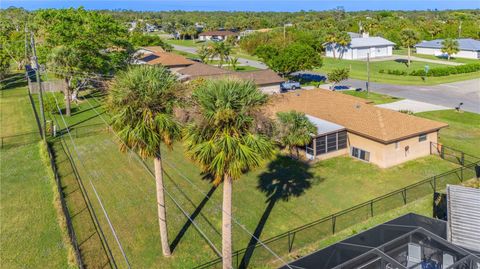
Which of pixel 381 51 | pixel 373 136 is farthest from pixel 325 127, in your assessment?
pixel 381 51

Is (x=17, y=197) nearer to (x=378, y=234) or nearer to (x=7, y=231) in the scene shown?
(x=7, y=231)

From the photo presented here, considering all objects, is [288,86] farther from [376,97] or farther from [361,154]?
[361,154]

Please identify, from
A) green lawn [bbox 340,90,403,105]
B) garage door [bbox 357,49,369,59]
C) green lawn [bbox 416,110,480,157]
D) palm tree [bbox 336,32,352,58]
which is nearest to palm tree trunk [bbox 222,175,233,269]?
green lawn [bbox 416,110,480,157]

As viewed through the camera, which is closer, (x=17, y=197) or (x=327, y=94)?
(x=17, y=197)

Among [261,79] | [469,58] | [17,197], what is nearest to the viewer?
[17,197]

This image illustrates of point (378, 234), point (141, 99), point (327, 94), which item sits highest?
point (141, 99)

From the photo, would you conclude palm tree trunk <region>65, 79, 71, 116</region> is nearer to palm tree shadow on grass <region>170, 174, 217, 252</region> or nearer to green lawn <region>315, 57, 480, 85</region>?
palm tree shadow on grass <region>170, 174, 217, 252</region>

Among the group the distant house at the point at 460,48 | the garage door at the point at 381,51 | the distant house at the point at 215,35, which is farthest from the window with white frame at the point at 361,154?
the distant house at the point at 215,35

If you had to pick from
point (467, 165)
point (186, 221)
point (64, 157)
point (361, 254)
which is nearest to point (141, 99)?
point (186, 221)
